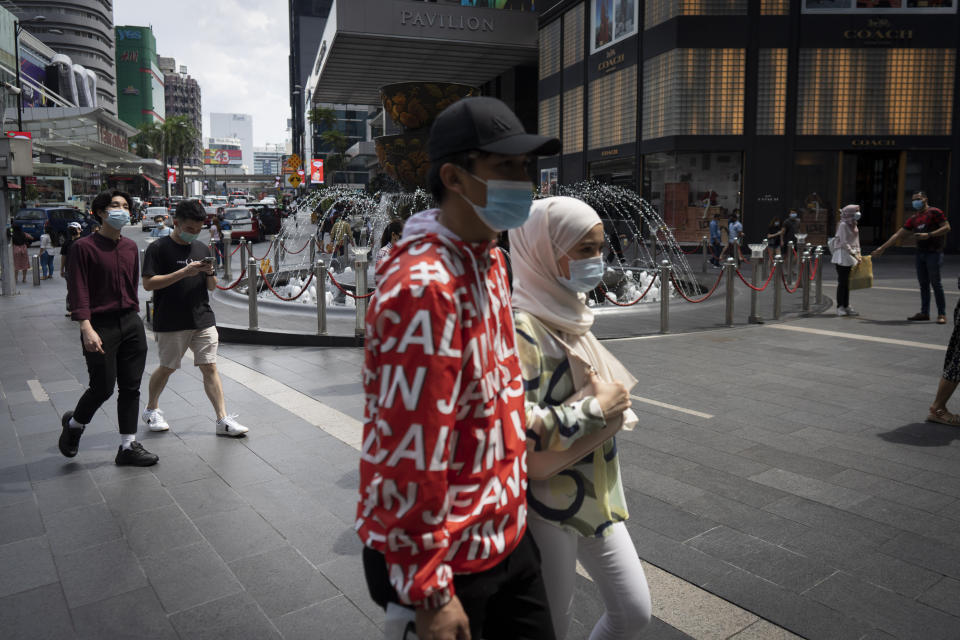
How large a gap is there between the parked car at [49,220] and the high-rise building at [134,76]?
11450 centimetres

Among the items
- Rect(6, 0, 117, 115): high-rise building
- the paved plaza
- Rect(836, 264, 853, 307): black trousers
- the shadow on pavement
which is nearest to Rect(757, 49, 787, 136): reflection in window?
Rect(836, 264, 853, 307): black trousers

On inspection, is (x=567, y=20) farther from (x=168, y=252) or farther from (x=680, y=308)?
(x=168, y=252)

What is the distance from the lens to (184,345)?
19.1 ft

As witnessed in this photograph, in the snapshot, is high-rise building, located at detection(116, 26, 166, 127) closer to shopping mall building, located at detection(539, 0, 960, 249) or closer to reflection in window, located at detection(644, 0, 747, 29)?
reflection in window, located at detection(644, 0, 747, 29)

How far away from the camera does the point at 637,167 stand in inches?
1033

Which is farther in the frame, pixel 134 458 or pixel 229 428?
pixel 229 428

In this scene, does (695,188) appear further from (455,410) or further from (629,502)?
(455,410)

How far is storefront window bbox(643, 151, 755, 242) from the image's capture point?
969 inches

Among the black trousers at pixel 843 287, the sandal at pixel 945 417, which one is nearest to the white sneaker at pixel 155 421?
the sandal at pixel 945 417

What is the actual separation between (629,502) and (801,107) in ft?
74.9

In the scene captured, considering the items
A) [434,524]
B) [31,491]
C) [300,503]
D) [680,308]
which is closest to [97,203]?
[31,491]

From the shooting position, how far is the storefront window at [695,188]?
24609 mm

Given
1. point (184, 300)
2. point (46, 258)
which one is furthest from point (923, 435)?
point (46, 258)

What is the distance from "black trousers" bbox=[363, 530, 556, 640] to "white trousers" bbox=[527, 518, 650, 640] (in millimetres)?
235
